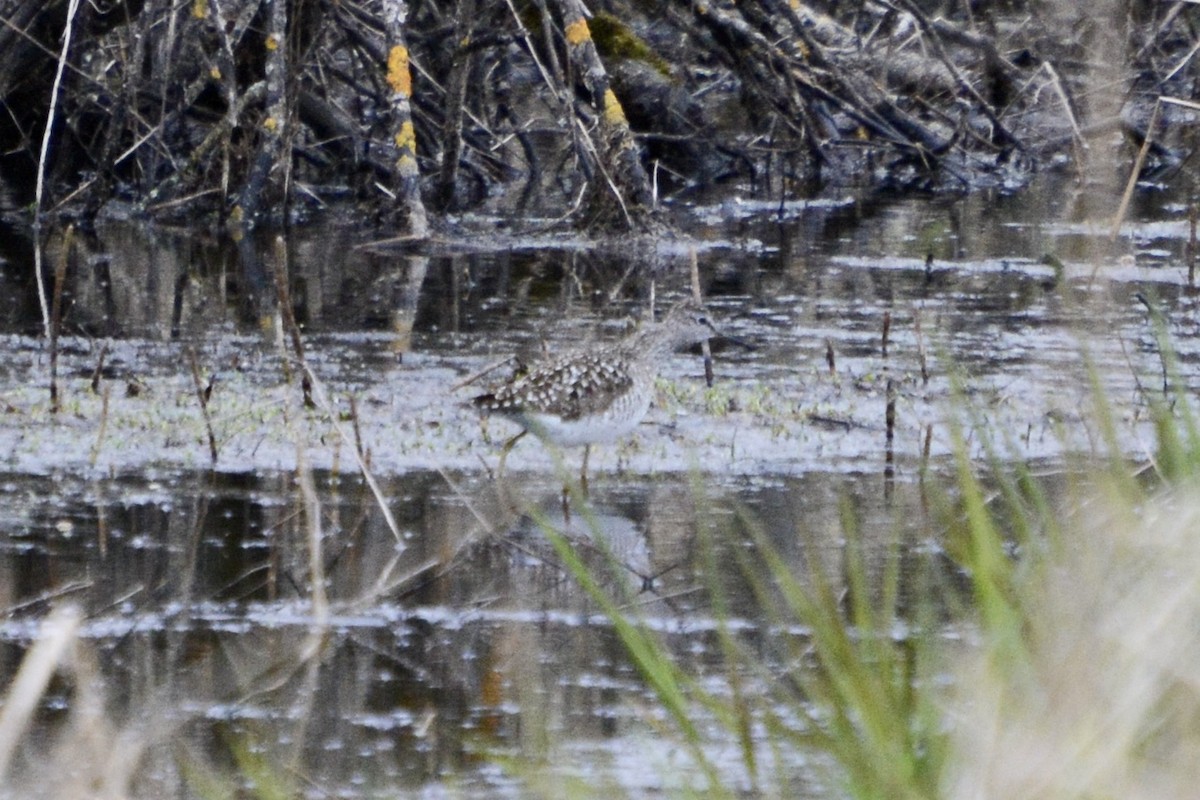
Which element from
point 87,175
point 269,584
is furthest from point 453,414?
point 87,175

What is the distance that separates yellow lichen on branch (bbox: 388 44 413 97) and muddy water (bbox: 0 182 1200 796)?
3.39ft

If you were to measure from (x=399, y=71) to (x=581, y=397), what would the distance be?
5209 millimetres

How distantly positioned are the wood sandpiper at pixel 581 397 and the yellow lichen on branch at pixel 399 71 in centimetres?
463

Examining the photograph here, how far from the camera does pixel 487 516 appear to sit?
6383mm

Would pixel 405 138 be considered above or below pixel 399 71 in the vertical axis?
below

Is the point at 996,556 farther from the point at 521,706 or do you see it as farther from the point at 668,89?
the point at 668,89

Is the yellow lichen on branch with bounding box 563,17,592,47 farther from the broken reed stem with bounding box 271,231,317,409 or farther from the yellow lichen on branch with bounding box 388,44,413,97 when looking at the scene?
the broken reed stem with bounding box 271,231,317,409

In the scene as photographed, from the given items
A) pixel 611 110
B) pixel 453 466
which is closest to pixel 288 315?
pixel 453 466

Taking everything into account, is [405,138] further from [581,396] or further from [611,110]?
[581,396]

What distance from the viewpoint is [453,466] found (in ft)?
23.0

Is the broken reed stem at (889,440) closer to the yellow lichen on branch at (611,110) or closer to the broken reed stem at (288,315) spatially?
the broken reed stem at (288,315)

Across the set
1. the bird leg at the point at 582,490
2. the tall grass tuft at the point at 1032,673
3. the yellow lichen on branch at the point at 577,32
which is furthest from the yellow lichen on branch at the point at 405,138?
the tall grass tuft at the point at 1032,673

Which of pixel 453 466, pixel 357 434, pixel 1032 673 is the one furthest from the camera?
pixel 453 466

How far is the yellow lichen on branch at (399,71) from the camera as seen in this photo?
11.3 metres
